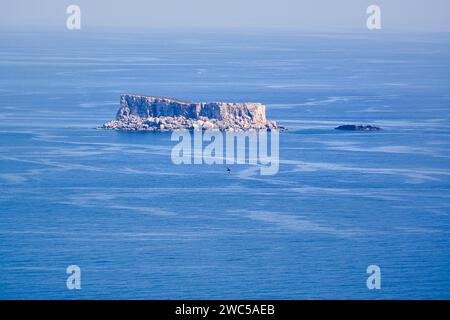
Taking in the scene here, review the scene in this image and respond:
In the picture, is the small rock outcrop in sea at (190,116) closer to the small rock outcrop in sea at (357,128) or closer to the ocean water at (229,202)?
the ocean water at (229,202)

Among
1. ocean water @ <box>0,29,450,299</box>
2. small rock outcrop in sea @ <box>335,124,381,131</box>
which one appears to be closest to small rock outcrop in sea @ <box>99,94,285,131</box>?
ocean water @ <box>0,29,450,299</box>

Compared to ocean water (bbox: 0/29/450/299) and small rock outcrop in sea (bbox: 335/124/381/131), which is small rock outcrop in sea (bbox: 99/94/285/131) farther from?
small rock outcrop in sea (bbox: 335/124/381/131)

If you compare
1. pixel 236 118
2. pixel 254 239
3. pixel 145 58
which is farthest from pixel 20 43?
pixel 254 239

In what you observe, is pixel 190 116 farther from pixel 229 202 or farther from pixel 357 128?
pixel 229 202

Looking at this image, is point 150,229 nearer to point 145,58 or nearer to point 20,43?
point 145,58

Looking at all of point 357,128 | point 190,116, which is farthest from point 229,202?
point 357,128
